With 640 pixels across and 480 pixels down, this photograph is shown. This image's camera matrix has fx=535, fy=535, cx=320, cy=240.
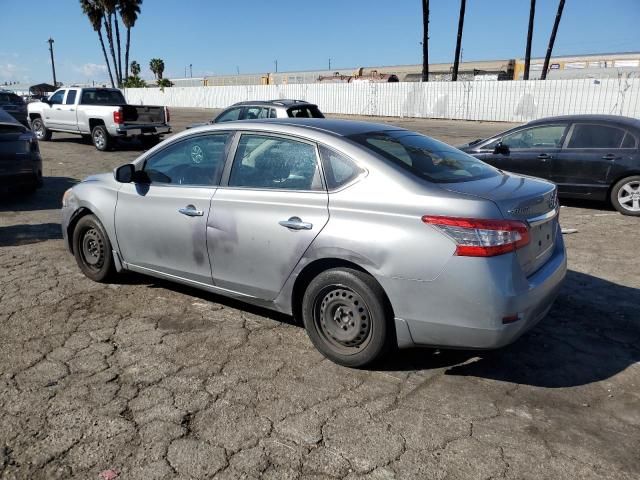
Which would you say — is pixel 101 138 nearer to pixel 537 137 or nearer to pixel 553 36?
pixel 537 137

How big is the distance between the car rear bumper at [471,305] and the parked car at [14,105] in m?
20.6

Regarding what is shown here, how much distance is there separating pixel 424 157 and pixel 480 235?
0.97 metres

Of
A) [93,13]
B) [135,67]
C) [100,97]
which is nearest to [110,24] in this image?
[93,13]

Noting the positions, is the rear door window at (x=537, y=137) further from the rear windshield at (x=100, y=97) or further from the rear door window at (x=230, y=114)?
the rear windshield at (x=100, y=97)

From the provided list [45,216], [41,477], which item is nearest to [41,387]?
[41,477]

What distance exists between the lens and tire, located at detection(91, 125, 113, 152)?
15.5 metres

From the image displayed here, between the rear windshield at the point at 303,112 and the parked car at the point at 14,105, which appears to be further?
the parked car at the point at 14,105

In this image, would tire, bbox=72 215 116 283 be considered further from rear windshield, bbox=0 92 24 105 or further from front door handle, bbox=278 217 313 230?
rear windshield, bbox=0 92 24 105

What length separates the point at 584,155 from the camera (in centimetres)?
805

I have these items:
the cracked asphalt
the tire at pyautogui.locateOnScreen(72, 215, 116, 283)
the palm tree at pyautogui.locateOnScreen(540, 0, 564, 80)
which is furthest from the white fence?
the tire at pyautogui.locateOnScreen(72, 215, 116, 283)

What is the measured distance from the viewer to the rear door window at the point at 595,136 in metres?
7.93

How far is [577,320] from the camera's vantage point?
14.1 feet

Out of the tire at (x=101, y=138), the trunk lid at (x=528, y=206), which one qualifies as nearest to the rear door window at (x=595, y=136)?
the trunk lid at (x=528, y=206)

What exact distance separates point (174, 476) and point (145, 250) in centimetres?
237
